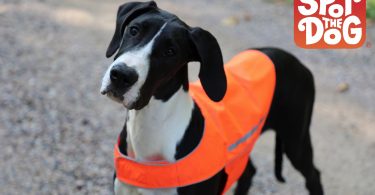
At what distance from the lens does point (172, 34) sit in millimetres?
3002

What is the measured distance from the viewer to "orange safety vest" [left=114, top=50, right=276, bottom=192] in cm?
325

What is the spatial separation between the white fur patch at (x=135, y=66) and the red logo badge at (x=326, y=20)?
10.8ft

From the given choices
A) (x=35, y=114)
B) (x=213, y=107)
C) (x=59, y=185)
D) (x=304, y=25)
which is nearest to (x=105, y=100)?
(x=35, y=114)

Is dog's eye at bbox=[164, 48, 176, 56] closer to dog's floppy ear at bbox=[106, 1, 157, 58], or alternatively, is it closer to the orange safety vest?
dog's floppy ear at bbox=[106, 1, 157, 58]

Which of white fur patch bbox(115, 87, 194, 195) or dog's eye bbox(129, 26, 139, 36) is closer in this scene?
dog's eye bbox(129, 26, 139, 36)

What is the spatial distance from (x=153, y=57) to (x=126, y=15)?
48 centimetres

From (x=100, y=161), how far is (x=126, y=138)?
1.68 meters

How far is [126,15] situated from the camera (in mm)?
3260

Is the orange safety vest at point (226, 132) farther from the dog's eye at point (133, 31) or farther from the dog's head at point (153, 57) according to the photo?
the dog's eye at point (133, 31)

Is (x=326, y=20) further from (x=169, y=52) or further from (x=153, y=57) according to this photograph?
→ (x=153, y=57)

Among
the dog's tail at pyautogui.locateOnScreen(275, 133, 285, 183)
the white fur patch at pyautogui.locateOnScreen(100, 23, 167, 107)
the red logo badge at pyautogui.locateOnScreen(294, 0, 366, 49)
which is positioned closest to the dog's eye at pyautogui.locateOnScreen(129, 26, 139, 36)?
the white fur patch at pyautogui.locateOnScreen(100, 23, 167, 107)

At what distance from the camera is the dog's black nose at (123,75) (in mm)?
2742

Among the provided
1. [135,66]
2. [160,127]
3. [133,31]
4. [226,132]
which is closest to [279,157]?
[226,132]

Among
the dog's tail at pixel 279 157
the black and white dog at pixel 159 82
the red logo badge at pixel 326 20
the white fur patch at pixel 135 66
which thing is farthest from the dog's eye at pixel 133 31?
the red logo badge at pixel 326 20
